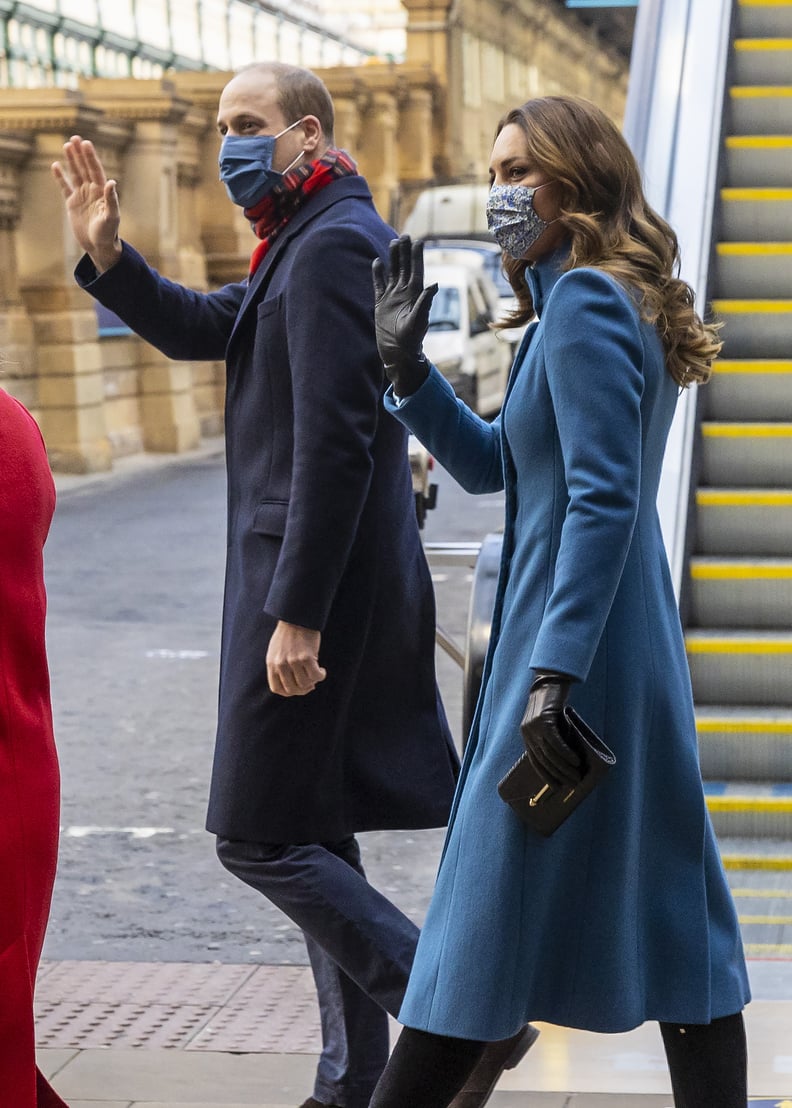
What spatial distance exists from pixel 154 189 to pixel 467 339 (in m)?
3.97

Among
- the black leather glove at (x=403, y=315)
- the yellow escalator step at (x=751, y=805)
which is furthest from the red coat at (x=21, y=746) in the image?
the yellow escalator step at (x=751, y=805)

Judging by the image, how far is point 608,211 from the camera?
2629mm

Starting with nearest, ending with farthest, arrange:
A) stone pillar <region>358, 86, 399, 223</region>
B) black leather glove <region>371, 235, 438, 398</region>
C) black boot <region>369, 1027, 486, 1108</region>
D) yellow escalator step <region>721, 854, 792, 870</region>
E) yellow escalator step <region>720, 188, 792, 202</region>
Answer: black boot <region>369, 1027, 486, 1108</region> < black leather glove <region>371, 235, 438, 398</region> < yellow escalator step <region>721, 854, 792, 870</region> < yellow escalator step <region>720, 188, 792, 202</region> < stone pillar <region>358, 86, 399, 223</region>

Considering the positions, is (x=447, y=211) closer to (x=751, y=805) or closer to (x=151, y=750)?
(x=151, y=750)

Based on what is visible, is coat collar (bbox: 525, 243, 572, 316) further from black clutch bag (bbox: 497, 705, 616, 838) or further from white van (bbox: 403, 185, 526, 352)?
white van (bbox: 403, 185, 526, 352)

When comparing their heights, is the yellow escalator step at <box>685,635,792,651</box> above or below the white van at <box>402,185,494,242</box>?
above

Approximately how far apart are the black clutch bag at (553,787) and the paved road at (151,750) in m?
2.27

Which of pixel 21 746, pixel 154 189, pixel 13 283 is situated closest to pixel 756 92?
pixel 21 746

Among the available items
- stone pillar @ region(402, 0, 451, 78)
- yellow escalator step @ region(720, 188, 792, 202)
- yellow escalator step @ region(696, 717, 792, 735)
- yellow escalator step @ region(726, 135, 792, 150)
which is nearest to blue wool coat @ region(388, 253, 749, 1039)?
yellow escalator step @ region(696, 717, 792, 735)

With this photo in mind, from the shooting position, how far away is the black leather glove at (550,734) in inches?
95.7

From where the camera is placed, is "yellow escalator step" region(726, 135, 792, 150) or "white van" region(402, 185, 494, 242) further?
"white van" region(402, 185, 494, 242)

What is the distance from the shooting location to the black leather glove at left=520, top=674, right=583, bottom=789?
95.7 inches

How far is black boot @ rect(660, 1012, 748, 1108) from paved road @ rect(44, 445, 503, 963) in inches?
83.9

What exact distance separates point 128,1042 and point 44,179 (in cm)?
1507
